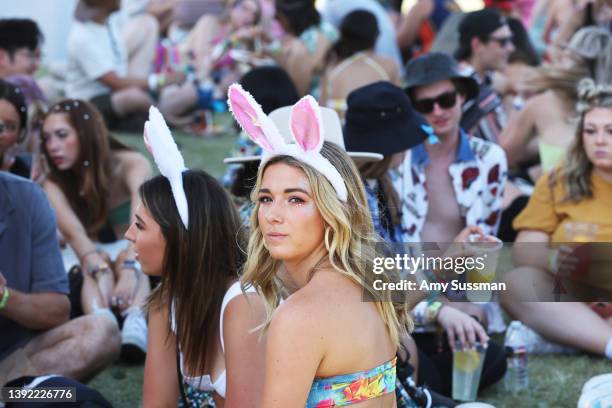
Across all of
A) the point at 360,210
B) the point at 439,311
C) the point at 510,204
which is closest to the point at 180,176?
the point at 360,210

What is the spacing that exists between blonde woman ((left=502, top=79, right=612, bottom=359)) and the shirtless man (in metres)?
0.22

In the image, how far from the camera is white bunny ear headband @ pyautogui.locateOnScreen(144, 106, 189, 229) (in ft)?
10.0

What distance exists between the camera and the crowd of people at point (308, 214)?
2.58m

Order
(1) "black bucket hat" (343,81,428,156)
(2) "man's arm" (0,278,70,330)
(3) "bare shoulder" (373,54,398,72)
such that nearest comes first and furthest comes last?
(2) "man's arm" (0,278,70,330) → (1) "black bucket hat" (343,81,428,156) → (3) "bare shoulder" (373,54,398,72)

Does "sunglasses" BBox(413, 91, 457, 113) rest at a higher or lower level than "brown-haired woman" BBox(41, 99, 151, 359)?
higher

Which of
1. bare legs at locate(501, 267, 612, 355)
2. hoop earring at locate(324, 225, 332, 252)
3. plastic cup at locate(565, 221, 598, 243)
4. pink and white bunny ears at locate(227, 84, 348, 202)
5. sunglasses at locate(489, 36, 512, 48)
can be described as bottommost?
bare legs at locate(501, 267, 612, 355)

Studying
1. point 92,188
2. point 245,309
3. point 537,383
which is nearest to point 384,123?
point 537,383

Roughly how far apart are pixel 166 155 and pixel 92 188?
7.16ft

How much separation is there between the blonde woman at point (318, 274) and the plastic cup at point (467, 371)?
4.09 ft

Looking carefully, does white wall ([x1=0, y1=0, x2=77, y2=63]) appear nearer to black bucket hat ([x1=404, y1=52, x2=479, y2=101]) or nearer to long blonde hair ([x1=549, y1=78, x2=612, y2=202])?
black bucket hat ([x1=404, y1=52, x2=479, y2=101])

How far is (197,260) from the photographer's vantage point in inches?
124

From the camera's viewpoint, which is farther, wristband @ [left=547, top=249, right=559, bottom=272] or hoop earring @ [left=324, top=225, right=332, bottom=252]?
wristband @ [left=547, top=249, right=559, bottom=272]

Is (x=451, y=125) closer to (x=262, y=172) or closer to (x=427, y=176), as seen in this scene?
(x=427, y=176)

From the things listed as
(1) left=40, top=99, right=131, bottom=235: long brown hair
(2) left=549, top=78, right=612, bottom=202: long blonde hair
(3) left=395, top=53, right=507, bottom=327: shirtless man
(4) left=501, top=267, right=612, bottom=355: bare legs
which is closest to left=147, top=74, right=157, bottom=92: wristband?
(1) left=40, top=99, right=131, bottom=235: long brown hair
